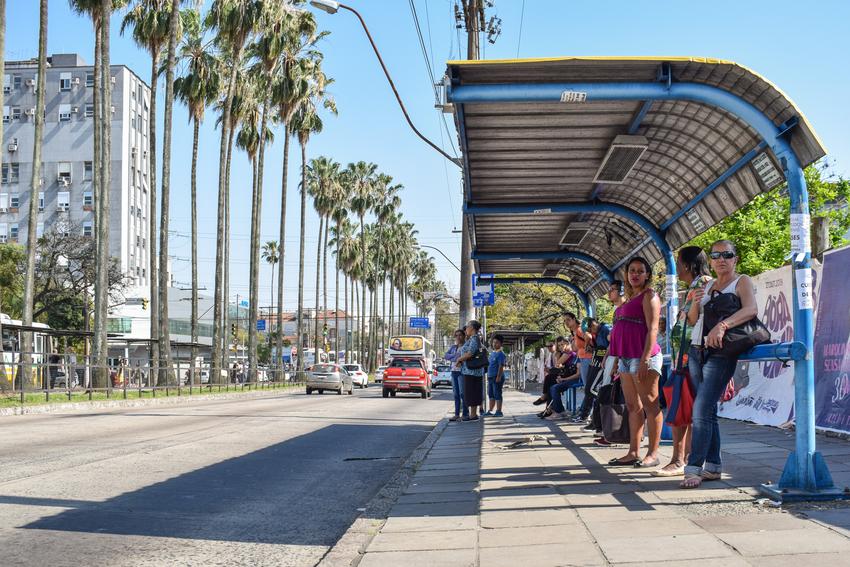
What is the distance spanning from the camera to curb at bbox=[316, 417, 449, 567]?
217 inches

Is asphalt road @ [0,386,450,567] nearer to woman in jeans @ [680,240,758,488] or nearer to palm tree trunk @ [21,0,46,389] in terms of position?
woman in jeans @ [680,240,758,488]

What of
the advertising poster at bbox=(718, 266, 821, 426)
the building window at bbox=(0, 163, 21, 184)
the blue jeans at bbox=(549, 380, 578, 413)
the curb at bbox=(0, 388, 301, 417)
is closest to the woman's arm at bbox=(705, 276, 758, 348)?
the advertising poster at bbox=(718, 266, 821, 426)

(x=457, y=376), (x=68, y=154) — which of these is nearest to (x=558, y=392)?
(x=457, y=376)

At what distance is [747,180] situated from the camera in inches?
358

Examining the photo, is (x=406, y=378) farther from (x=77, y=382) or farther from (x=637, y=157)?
(x=637, y=157)

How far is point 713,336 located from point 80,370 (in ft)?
81.3

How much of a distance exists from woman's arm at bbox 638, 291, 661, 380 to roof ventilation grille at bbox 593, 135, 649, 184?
95.0 inches

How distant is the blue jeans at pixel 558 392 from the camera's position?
16.0 metres

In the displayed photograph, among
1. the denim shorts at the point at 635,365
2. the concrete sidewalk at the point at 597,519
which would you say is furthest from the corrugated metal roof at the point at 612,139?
the concrete sidewalk at the point at 597,519

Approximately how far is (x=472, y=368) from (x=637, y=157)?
6942mm

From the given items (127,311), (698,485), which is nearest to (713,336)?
(698,485)

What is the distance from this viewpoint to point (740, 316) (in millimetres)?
6512

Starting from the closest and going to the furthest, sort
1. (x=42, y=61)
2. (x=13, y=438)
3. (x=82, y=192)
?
(x=13, y=438) < (x=42, y=61) < (x=82, y=192)

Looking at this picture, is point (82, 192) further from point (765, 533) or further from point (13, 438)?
point (765, 533)
